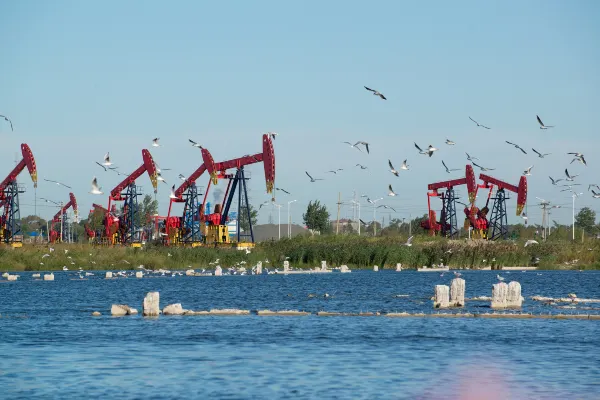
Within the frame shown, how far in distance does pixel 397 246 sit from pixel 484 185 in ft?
172

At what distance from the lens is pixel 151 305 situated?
48375 mm

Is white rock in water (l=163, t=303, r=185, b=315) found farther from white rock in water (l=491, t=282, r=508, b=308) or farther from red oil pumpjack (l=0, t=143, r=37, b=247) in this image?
red oil pumpjack (l=0, t=143, r=37, b=247)

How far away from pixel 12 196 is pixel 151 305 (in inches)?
4169

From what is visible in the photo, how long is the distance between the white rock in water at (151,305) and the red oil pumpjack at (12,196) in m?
101

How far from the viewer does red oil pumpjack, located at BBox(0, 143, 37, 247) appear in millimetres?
146750

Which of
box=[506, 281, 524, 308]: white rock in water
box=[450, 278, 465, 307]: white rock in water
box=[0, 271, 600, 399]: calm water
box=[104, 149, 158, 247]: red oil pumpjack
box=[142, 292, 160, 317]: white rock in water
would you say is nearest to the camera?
box=[0, 271, 600, 399]: calm water

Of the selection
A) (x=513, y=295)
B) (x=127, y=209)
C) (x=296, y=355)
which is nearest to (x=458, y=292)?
(x=513, y=295)

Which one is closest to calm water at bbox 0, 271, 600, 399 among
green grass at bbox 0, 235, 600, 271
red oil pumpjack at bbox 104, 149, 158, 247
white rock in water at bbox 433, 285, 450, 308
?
white rock in water at bbox 433, 285, 450, 308

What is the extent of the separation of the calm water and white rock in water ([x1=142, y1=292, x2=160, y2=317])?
599mm

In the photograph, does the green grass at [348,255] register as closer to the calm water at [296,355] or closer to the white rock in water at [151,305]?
the calm water at [296,355]

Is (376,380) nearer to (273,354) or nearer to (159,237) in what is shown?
(273,354)

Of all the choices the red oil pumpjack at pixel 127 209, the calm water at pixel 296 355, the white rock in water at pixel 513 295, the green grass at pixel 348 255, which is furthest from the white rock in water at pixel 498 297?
the red oil pumpjack at pixel 127 209

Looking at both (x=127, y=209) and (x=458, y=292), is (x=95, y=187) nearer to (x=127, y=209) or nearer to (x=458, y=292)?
(x=458, y=292)

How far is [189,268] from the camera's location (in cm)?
10500
